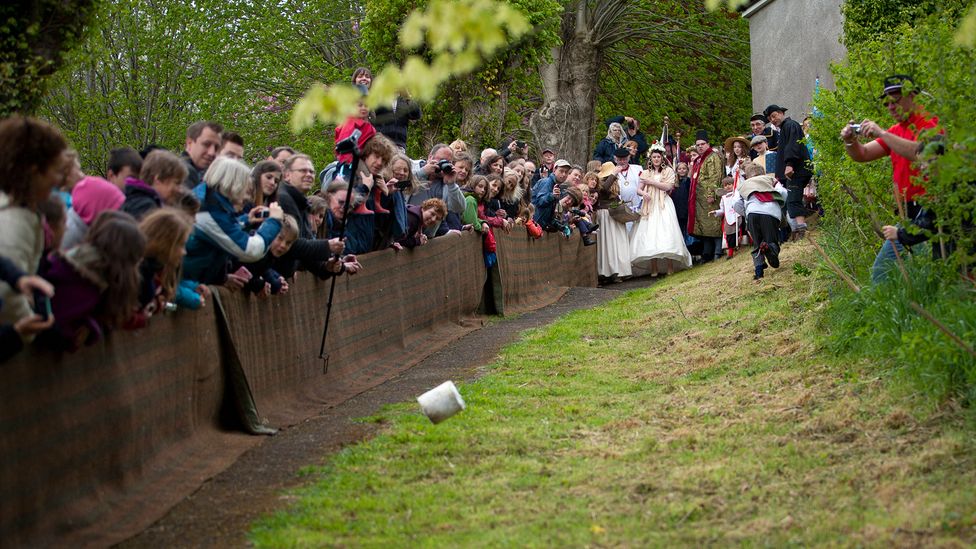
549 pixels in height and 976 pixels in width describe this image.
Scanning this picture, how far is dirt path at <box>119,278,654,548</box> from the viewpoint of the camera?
21.1 ft

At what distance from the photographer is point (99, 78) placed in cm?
2562

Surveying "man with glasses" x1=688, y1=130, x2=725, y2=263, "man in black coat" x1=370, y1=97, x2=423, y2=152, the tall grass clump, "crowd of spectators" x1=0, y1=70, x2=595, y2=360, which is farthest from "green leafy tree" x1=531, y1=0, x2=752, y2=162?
the tall grass clump

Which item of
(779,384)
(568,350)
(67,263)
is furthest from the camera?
(568,350)

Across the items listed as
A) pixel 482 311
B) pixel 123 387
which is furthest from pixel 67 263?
pixel 482 311

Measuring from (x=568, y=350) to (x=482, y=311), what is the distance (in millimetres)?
4587

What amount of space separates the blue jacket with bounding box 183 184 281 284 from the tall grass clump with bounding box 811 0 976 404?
14.5 ft

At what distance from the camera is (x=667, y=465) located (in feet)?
24.3

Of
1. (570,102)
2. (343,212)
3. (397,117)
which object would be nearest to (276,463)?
(343,212)

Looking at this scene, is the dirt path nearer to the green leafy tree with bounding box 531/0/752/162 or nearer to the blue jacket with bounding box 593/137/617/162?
the blue jacket with bounding box 593/137/617/162

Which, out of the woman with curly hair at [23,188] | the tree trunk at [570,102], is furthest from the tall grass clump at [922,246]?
the tree trunk at [570,102]

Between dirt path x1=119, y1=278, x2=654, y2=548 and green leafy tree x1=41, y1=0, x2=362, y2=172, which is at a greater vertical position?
green leafy tree x1=41, y1=0, x2=362, y2=172

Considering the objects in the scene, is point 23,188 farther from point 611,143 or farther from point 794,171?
point 611,143

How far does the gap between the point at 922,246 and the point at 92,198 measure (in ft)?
20.5

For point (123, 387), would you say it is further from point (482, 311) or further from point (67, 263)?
point (482, 311)
